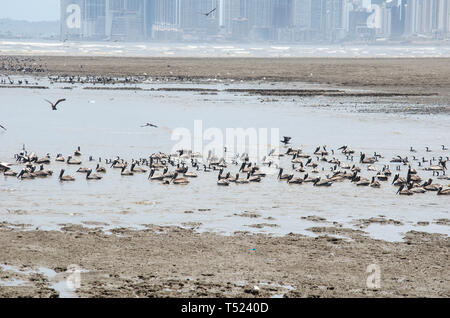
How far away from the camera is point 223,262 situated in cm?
1609

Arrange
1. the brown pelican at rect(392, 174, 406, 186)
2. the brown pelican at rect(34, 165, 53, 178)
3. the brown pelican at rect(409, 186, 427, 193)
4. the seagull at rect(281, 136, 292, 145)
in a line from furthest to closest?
the seagull at rect(281, 136, 292, 145), the brown pelican at rect(34, 165, 53, 178), the brown pelican at rect(392, 174, 406, 186), the brown pelican at rect(409, 186, 427, 193)

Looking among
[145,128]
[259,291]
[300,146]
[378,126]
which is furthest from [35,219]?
[378,126]

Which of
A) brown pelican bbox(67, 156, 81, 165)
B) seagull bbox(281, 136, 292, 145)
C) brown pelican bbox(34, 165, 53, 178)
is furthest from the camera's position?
seagull bbox(281, 136, 292, 145)

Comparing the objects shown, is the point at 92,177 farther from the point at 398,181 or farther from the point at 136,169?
the point at 398,181

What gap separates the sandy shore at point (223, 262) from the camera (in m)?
14.2

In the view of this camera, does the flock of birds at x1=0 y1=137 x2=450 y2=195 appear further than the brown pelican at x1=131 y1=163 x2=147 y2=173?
No

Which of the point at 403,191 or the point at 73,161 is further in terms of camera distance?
the point at 73,161

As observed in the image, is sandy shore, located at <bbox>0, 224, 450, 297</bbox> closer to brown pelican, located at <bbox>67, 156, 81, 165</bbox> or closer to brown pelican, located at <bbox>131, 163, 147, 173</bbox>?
brown pelican, located at <bbox>131, 163, 147, 173</bbox>

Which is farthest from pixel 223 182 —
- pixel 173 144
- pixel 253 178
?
pixel 173 144

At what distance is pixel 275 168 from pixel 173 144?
22.0ft

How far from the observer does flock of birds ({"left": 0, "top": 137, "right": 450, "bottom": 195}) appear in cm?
2475

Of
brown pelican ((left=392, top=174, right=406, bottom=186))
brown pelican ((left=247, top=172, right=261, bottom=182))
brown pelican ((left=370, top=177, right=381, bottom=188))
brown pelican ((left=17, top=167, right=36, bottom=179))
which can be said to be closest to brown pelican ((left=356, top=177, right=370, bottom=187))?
brown pelican ((left=370, top=177, right=381, bottom=188))

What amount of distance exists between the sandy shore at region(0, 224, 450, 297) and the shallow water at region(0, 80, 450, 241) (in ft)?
3.40

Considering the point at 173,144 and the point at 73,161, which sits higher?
the point at 73,161
